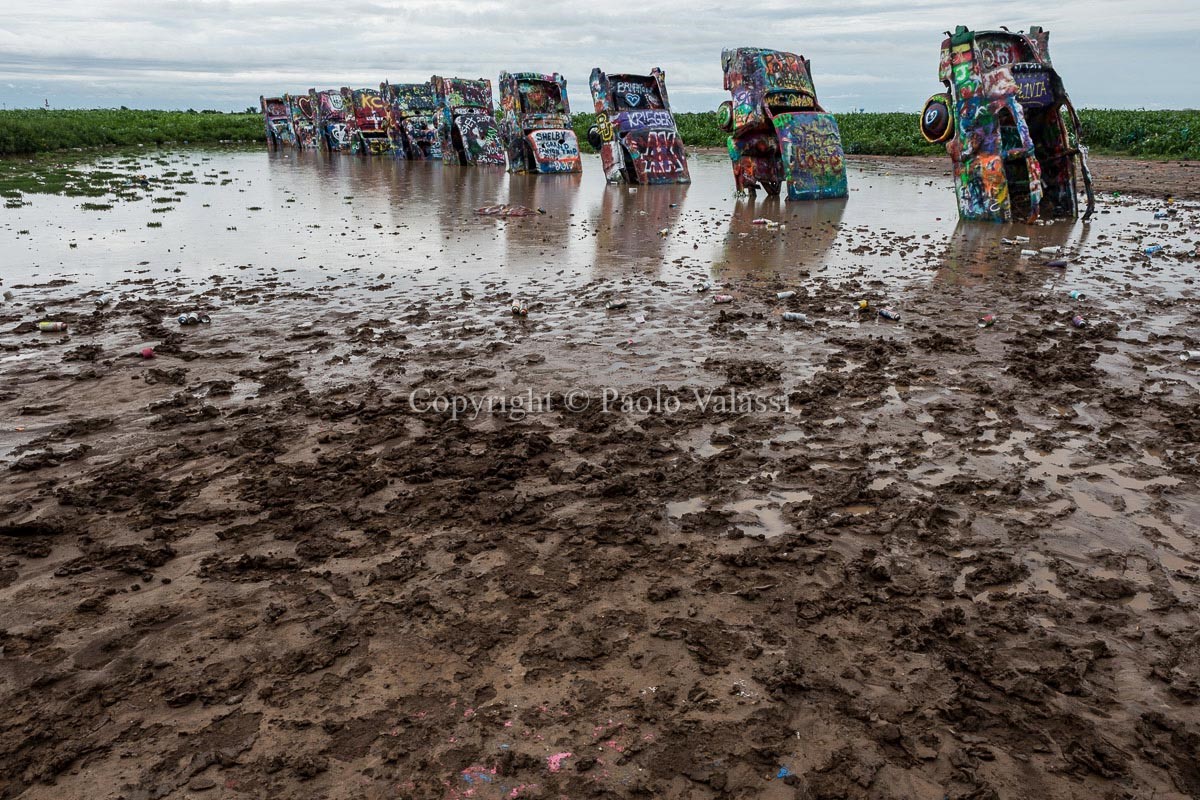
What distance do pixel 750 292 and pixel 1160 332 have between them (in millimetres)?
3801

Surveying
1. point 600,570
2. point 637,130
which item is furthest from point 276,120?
point 600,570

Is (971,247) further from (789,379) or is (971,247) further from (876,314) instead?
(789,379)

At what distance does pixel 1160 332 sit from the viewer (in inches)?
269

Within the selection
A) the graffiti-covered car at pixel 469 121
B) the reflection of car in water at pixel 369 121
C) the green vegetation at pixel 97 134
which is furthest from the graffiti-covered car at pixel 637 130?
the green vegetation at pixel 97 134

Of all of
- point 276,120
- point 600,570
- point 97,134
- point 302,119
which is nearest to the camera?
point 600,570

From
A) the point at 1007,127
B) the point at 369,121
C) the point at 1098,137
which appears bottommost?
the point at 1007,127

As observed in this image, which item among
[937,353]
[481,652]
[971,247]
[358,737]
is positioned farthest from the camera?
[971,247]

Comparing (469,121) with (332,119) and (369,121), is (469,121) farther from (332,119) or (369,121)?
(332,119)

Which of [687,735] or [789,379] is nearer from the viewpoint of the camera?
[687,735]

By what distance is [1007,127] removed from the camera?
13602 mm

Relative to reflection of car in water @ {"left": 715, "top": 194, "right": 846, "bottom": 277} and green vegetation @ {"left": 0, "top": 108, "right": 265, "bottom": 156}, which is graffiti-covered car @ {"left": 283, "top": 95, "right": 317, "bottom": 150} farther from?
reflection of car in water @ {"left": 715, "top": 194, "right": 846, "bottom": 277}

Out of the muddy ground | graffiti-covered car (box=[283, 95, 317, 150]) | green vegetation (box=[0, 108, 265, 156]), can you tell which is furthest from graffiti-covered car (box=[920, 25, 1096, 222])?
A: graffiti-covered car (box=[283, 95, 317, 150])

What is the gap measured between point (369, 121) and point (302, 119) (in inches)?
365

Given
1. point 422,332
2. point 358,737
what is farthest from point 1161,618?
point 422,332
